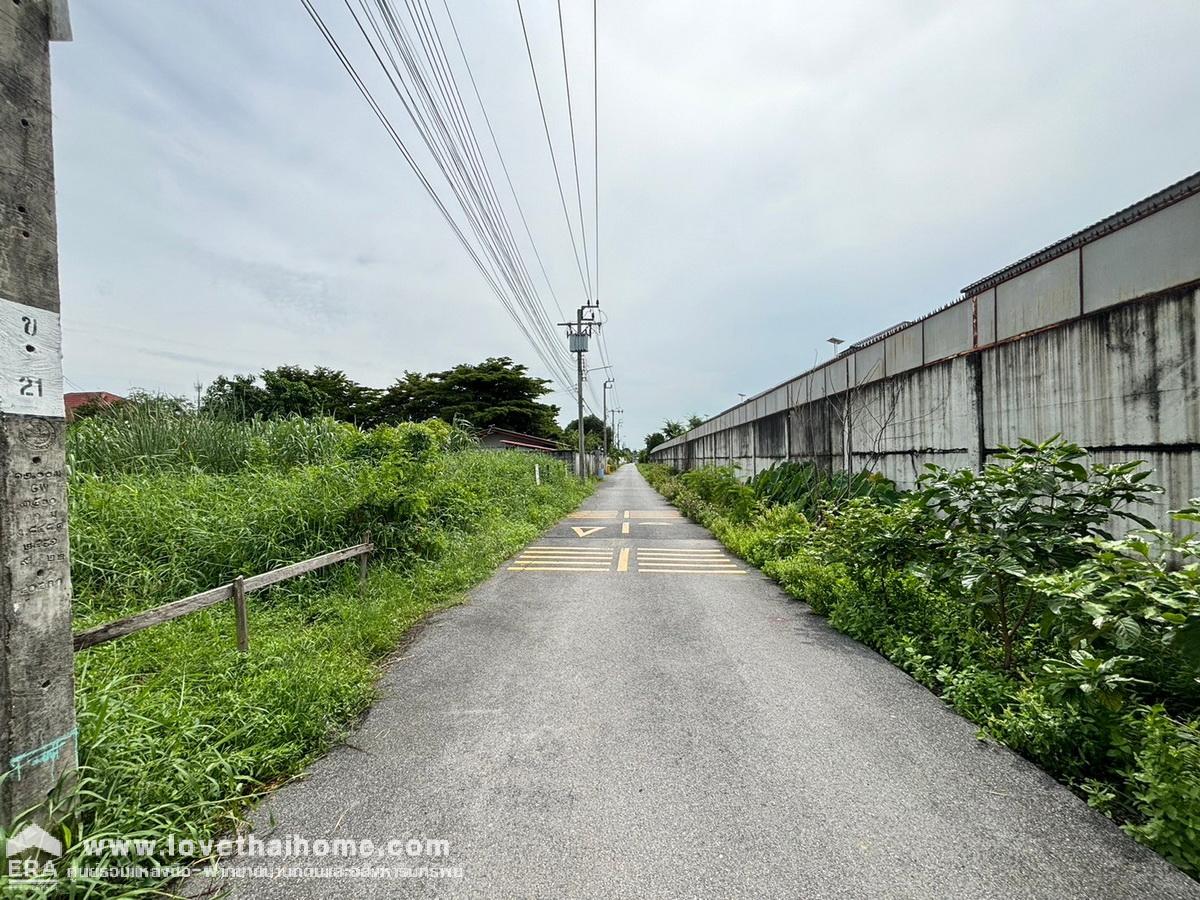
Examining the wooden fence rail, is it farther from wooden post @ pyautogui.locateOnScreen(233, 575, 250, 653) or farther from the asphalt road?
the asphalt road

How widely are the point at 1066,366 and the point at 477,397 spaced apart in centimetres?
3073

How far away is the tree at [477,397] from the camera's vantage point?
31.5 metres

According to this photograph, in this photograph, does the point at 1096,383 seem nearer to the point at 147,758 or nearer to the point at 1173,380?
the point at 1173,380

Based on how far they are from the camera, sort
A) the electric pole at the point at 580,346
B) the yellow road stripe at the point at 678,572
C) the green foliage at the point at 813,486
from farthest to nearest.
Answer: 1. the electric pole at the point at 580,346
2. the green foliage at the point at 813,486
3. the yellow road stripe at the point at 678,572

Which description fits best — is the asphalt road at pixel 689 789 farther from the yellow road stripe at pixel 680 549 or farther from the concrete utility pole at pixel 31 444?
the yellow road stripe at pixel 680 549

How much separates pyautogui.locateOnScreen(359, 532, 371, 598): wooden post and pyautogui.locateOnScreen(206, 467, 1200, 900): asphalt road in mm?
1298

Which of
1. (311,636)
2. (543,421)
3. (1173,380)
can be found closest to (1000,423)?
(1173,380)

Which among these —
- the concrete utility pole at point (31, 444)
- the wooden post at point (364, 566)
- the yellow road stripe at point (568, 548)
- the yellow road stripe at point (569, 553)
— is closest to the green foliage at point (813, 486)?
the yellow road stripe at point (569, 553)

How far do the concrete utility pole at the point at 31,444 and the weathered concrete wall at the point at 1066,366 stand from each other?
6.29 m

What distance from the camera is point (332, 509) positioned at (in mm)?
5547

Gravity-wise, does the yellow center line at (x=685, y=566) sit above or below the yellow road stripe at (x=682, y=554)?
above

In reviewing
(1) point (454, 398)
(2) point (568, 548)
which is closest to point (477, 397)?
(1) point (454, 398)

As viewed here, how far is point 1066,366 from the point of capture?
4344 mm

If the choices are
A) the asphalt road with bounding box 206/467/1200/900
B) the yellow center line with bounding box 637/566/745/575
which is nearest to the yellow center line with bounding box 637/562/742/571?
the yellow center line with bounding box 637/566/745/575
